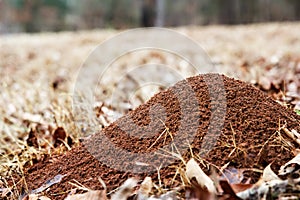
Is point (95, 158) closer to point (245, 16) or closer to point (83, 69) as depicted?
point (83, 69)

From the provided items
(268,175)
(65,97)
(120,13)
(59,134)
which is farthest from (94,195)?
(120,13)

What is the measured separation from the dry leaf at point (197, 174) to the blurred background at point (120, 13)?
665 inches

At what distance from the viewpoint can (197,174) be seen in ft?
4.12

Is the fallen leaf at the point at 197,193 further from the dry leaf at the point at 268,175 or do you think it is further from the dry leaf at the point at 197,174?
the dry leaf at the point at 268,175

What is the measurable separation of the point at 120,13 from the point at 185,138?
18705mm

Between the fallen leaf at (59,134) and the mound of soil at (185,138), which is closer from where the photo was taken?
the mound of soil at (185,138)

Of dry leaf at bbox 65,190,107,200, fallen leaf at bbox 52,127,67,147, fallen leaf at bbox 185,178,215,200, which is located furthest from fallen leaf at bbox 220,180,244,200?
fallen leaf at bbox 52,127,67,147

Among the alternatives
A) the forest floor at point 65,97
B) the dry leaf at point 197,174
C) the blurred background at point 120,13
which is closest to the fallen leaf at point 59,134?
the forest floor at point 65,97

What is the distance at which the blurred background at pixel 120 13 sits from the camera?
18594 mm

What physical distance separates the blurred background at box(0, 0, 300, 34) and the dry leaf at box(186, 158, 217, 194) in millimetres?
16884

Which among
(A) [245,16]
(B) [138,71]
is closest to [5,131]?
(B) [138,71]

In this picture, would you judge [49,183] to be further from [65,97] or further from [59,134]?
[65,97]

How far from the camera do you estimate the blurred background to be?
1859 cm

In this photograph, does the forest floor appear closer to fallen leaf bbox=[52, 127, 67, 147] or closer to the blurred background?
fallen leaf bbox=[52, 127, 67, 147]
